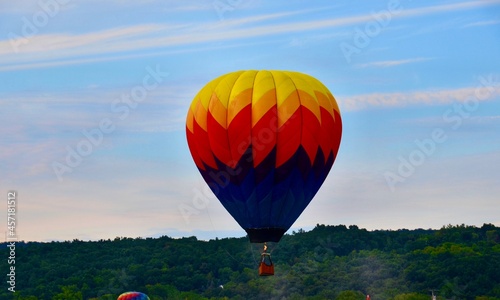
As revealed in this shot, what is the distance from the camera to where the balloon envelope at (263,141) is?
191 ft

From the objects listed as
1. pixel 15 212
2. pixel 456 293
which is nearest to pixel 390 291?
pixel 456 293

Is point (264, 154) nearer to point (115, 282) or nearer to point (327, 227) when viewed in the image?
point (115, 282)

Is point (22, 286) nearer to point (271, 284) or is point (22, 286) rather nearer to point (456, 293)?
point (271, 284)

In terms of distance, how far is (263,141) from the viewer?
58.3 meters

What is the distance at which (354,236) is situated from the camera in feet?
557

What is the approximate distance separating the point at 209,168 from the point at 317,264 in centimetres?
8904

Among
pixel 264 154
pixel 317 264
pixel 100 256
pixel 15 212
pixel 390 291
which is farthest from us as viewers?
pixel 100 256

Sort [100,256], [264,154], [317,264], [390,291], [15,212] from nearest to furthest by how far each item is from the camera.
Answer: [264,154] → [15,212] → [390,291] → [317,264] → [100,256]

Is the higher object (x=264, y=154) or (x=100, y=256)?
(x=100, y=256)

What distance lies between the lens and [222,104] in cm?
5869

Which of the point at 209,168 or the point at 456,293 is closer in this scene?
the point at 209,168

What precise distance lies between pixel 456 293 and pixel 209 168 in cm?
8252

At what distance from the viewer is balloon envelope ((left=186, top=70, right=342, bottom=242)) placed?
2296 inches

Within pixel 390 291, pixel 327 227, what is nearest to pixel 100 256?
pixel 327 227
